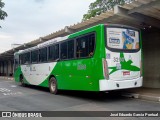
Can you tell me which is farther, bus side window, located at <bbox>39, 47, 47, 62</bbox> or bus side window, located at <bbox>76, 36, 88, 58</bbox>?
bus side window, located at <bbox>39, 47, 47, 62</bbox>

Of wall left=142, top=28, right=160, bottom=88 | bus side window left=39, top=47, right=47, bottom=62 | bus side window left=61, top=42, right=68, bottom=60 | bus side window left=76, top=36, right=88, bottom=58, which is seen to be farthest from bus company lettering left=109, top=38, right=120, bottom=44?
bus side window left=39, top=47, right=47, bottom=62

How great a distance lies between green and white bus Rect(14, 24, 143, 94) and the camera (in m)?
9.55

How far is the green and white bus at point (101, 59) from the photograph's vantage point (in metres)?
9.55

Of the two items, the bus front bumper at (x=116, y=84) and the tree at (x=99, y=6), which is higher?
the tree at (x=99, y=6)

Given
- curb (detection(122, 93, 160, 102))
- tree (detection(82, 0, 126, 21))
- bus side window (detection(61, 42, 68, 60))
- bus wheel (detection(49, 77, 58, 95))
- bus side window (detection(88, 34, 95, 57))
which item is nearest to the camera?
bus side window (detection(88, 34, 95, 57))

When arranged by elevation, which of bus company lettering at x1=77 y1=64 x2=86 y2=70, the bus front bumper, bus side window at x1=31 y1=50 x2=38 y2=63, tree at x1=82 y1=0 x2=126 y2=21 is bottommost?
the bus front bumper

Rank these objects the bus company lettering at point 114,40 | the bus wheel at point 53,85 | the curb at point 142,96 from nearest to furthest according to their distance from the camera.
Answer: the bus company lettering at point 114,40
the curb at point 142,96
the bus wheel at point 53,85

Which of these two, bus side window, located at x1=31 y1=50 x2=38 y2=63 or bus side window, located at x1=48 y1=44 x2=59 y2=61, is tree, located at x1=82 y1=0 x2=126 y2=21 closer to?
bus side window, located at x1=31 y1=50 x2=38 y2=63

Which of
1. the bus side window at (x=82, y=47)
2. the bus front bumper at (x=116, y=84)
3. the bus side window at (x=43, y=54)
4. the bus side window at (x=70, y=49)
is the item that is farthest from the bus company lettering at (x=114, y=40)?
the bus side window at (x=43, y=54)

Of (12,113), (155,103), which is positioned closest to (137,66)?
(155,103)

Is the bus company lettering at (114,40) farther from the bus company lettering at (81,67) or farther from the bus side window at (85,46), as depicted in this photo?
the bus company lettering at (81,67)

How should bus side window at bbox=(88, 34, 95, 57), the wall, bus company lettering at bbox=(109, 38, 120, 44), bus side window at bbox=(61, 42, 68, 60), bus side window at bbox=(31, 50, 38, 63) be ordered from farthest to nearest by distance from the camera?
bus side window at bbox=(31, 50, 38, 63) → the wall → bus side window at bbox=(61, 42, 68, 60) → bus side window at bbox=(88, 34, 95, 57) → bus company lettering at bbox=(109, 38, 120, 44)

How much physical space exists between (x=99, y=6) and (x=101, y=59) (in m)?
23.5

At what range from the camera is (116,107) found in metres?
8.96
